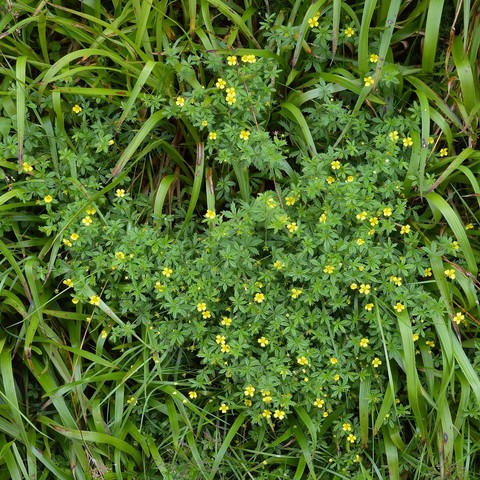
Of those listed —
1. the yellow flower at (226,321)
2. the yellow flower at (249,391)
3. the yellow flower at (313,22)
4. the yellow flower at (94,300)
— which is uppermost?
the yellow flower at (313,22)

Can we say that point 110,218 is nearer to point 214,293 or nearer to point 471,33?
point 214,293

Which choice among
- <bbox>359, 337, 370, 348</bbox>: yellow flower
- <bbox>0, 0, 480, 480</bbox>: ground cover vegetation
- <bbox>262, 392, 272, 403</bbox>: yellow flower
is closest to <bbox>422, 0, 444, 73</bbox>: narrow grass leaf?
<bbox>0, 0, 480, 480</bbox>: ground cover vegetation

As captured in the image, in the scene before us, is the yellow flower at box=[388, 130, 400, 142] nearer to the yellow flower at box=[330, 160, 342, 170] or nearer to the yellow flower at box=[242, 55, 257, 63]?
the yellow flower at box=[330, 160, 342, 170]

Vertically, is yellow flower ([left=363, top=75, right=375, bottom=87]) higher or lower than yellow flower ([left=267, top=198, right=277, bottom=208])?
higher

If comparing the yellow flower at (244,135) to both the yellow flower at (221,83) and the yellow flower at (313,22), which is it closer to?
the yellow flower at (221,83)

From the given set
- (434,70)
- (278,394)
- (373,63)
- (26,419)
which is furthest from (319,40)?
(26,419)

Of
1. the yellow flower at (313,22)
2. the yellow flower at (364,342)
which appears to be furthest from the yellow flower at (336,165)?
the yellow flower at (364,342)
